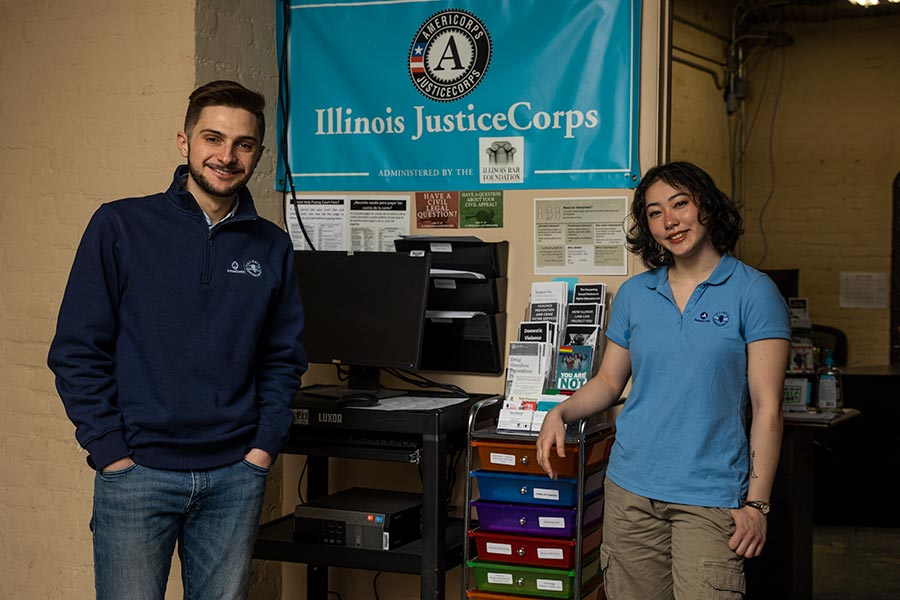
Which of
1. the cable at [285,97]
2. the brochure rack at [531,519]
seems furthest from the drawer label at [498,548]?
the cable at [285,97]

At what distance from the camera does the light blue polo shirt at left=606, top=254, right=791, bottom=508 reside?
245cm

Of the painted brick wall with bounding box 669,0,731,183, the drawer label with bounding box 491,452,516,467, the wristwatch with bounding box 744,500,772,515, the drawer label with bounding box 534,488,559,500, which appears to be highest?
the painted brick wall with bounding box 669,0,731,183

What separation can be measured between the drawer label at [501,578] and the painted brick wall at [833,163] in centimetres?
605

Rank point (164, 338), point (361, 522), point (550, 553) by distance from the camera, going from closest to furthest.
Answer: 1. point (164, 338)
2. point (550, 553)
3. point (361, 522)

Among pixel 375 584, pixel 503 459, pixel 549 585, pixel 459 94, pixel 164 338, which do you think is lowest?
pixel 375 584

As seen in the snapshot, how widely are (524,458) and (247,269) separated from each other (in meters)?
1.11

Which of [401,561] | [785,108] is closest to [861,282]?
[785,108]

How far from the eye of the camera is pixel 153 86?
371cm


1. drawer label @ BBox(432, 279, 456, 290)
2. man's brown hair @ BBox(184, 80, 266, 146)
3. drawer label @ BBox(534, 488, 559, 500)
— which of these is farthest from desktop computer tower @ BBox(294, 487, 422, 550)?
man's brown hair @ BBox(184, 80, 266, 146)

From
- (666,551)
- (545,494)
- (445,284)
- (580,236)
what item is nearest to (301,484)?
(445,284)

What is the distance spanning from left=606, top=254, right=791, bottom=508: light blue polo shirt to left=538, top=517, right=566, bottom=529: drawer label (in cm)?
62

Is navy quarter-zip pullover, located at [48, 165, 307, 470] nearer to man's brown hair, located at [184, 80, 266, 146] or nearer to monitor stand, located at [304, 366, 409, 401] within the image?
man's brown hair, located at [184, 80, 266, 146]

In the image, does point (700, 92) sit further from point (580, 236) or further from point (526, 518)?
point (526, 518)

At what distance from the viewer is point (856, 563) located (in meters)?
5.62
